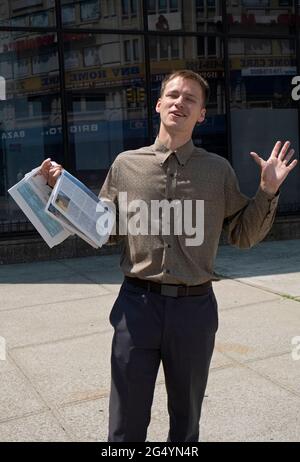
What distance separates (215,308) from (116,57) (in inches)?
289

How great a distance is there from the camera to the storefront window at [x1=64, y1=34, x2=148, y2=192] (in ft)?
29.2

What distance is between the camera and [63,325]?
510 centimetres

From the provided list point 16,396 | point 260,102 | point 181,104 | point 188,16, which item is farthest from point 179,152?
point 260,102

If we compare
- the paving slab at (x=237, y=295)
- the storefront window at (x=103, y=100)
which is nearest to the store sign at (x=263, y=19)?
the storefront window at (x=103, y=100)

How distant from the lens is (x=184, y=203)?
2.38 meters

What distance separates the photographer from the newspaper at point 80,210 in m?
2.30

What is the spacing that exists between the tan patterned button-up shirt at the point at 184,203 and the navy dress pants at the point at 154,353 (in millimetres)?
112

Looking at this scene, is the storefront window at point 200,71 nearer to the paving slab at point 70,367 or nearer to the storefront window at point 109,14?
the storefront window at point 109,14

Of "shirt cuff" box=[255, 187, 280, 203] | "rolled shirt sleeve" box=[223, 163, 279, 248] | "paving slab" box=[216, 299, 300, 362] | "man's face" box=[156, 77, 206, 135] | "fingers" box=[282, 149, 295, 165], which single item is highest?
"man's face" box=[156, 77, 206, 135]

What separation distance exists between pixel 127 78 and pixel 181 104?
7.09m

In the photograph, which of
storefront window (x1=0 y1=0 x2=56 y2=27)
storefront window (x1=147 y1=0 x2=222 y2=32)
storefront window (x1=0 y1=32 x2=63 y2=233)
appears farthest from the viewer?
storefront window (x1=147 y1=0 x2=222 y2=32)

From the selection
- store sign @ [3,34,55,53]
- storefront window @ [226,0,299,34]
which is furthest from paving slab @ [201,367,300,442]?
storefront window @ [226,0,299,34]

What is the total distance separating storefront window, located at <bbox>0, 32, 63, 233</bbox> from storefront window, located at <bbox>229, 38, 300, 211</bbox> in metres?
3.03

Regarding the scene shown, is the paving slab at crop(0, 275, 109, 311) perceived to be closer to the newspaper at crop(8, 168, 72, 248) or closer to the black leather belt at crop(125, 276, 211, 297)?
the newspaper at crop(8, 168, 72, 248)
